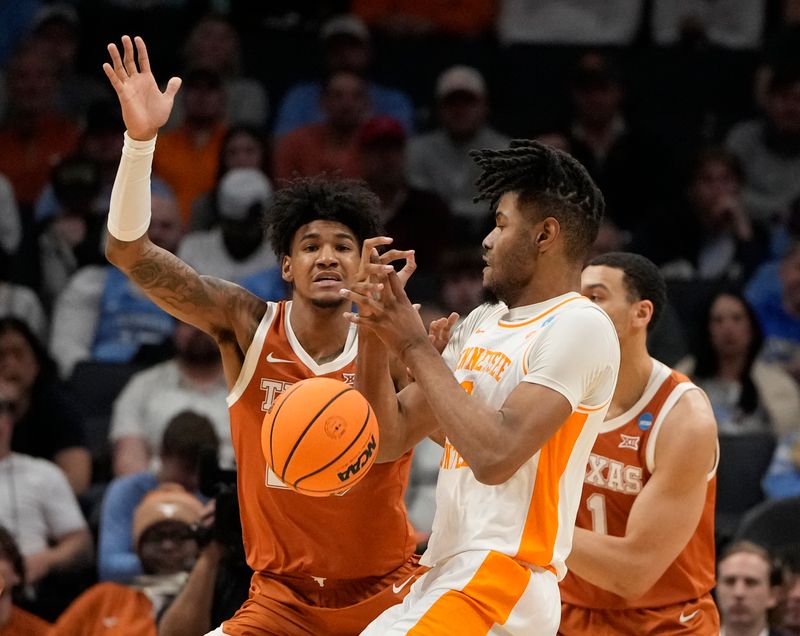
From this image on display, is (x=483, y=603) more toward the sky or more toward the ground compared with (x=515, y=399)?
more toward the ground

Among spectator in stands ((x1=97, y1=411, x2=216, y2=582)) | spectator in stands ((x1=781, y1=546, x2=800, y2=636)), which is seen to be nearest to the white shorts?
spectator in stands ((x1=781, y1=546, x2=800, y2=636))

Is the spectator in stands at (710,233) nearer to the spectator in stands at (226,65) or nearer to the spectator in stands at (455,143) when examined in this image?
the spectator in stands at (455,143)

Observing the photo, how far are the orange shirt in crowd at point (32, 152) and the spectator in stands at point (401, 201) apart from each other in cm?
239

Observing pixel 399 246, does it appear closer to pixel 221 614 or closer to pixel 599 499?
pixel 221 614

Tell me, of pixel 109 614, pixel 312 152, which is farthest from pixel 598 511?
pixel 312 152

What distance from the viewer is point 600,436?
222 inches

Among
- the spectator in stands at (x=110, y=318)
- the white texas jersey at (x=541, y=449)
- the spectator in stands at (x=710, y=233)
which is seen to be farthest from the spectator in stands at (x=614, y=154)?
the white texas jersey at (x=541, y=449)

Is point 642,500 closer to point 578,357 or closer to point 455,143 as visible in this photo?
point 578,357

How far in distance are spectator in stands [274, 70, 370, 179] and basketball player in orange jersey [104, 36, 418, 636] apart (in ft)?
17.0

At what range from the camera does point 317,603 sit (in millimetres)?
5242

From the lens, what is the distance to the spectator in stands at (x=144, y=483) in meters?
7.96

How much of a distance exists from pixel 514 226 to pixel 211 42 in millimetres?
7285

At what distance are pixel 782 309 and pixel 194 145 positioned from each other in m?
4.32

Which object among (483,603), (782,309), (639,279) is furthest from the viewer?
(782,309)
